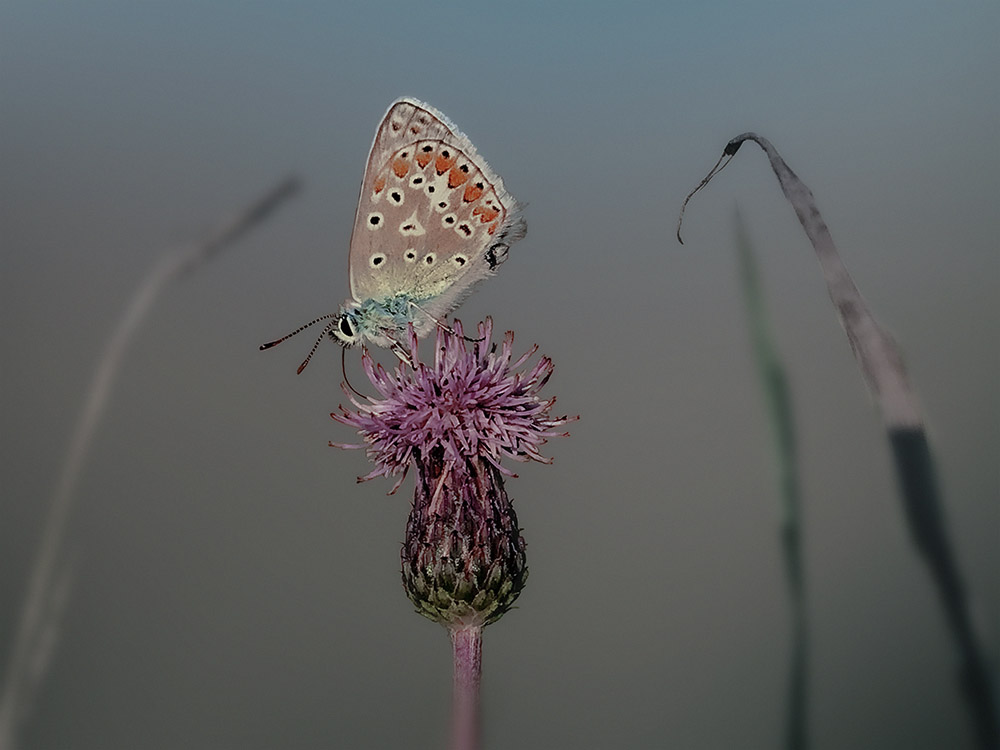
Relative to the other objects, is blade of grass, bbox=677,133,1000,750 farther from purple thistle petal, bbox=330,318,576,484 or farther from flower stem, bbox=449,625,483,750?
flower stem, bbox=449,625,483,750

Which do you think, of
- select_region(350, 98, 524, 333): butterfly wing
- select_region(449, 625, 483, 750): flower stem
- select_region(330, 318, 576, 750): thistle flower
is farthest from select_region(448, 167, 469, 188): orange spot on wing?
select_region(449, 625, 483, 750): flower stem

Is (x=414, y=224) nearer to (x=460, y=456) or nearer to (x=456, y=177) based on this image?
(x=456, y=177)

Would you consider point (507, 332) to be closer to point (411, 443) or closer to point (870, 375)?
point (411, 443)

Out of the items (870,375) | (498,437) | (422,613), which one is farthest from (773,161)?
(422,613)

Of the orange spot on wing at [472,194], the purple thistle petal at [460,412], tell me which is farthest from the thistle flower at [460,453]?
the orange spot on wing at [472,194]

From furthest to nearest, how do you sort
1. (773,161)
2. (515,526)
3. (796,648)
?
(796,648) < (515,526) < (773,161)

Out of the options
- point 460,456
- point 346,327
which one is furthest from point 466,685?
point 346,327
